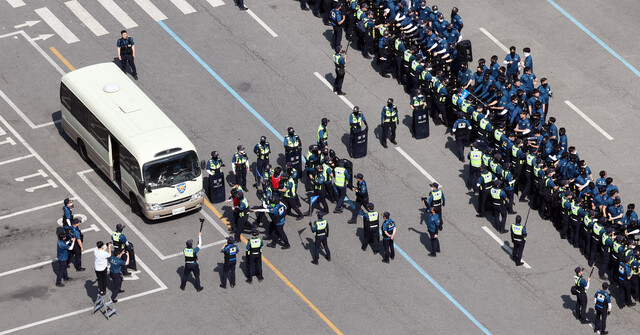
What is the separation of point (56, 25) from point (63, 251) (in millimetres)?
15110

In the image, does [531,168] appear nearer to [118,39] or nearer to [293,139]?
[293,139]

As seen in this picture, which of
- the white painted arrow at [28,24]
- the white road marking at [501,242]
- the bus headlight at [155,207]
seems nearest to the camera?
the bus headlight at [155,207]

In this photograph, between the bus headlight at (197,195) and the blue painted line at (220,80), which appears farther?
the blue painted line at (220,80)

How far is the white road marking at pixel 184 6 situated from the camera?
59438 mm

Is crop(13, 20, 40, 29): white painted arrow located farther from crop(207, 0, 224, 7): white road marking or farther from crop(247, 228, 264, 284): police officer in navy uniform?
crop(247, 228, 264, 284): police officer in navy uniform

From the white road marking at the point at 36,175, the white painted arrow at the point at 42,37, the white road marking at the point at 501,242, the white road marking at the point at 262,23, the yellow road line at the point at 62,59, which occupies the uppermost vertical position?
the white road marking at the point at 501,242

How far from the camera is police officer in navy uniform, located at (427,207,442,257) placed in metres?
48.0

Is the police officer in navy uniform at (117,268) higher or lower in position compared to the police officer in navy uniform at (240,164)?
lower

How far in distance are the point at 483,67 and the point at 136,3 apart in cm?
1466

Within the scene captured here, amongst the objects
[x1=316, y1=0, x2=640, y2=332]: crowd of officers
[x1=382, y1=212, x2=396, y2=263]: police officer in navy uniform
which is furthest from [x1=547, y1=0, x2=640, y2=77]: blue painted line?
[x1=382, y1=212, x2=396, y2=263]: police officer in navy uniform

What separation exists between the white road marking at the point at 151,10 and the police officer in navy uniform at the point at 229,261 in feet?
49.7

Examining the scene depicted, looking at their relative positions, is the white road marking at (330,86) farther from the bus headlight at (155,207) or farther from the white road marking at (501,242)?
the bus headlight at (155,207)

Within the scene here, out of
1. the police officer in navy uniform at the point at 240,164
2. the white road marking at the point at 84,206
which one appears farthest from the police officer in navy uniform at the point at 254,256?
the police officer in navy uniform at the point at 240,164

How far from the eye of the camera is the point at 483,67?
55.1 m
